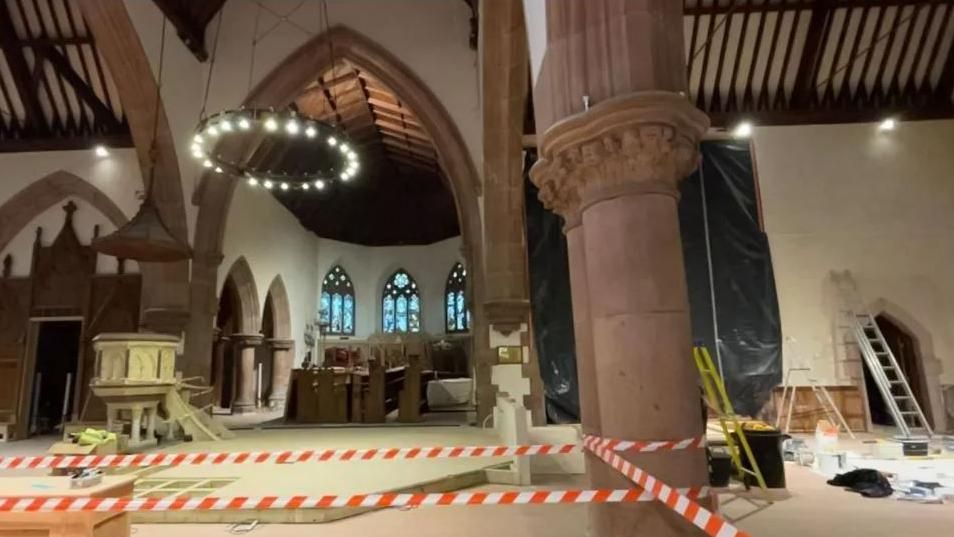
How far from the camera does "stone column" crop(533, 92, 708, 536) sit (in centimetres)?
210

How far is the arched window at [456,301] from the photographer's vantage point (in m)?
15.9

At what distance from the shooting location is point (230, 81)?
8562mm

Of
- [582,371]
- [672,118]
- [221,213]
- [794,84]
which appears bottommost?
[582,371]

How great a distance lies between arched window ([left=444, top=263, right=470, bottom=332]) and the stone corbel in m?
8.36

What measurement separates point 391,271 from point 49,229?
28.9 ft

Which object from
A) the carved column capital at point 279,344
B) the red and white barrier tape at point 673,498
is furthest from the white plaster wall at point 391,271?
the red and white barrier tape at point 673,498

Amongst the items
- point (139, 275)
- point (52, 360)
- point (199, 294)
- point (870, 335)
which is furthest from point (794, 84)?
point (52, 360)

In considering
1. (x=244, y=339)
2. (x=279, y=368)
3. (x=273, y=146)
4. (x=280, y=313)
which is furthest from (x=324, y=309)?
(x=273, y=146)

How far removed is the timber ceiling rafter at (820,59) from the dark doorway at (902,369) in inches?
123

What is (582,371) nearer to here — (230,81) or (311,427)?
(311,427)

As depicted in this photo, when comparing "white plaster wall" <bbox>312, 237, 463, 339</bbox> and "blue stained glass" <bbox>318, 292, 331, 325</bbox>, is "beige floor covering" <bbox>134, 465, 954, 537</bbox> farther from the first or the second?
"white plaster wall" <bbox>312, 237, 463, 339</bbox>

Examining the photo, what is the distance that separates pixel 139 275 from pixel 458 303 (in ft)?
29.1

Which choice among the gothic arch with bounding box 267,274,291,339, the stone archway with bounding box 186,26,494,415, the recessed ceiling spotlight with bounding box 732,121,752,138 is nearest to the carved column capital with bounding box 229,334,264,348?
the gothic arch with bounding box 267,274,291,339

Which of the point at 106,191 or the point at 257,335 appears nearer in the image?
the point at 106,191
